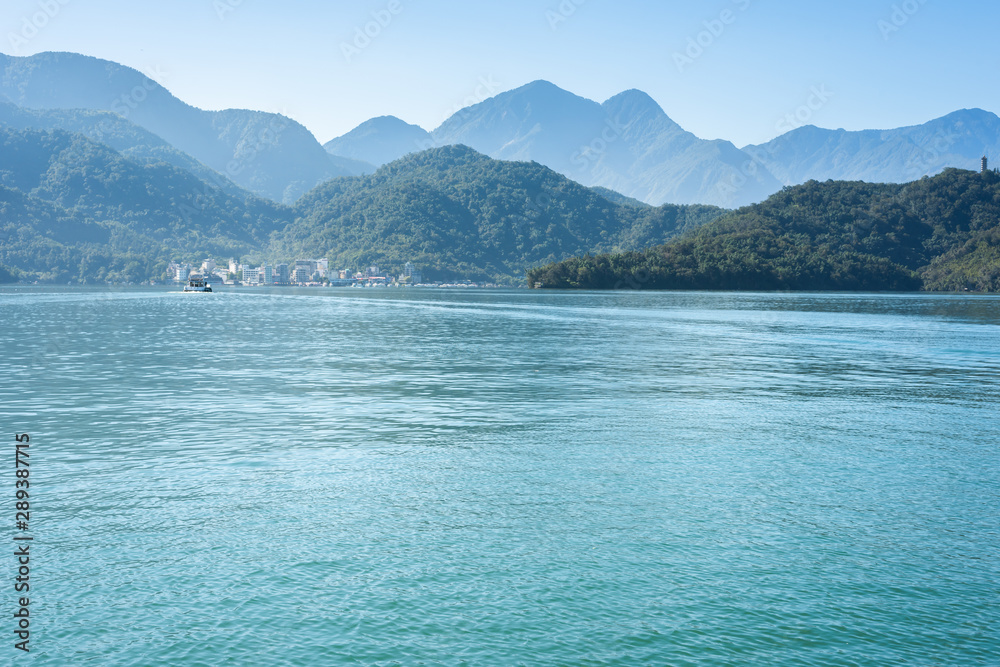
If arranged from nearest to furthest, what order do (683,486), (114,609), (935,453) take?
(114,609)
(683,486)
(935,453)

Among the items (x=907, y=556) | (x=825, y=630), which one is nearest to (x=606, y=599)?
(x=825, y=630)

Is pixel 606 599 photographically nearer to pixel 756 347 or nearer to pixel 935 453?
pixel 935 453

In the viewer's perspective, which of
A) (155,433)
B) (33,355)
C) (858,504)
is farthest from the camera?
(33,355)

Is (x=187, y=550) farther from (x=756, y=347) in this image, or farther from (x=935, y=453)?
(x=756, y=347)

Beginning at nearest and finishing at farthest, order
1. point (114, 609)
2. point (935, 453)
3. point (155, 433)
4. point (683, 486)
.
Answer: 1. point (114, 609)
2. point (683, 486)
3. point (935, 453)
4. point (155, 433)

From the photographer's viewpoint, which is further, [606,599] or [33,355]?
[33,355]

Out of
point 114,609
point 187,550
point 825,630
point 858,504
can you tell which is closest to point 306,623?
point 114,609
